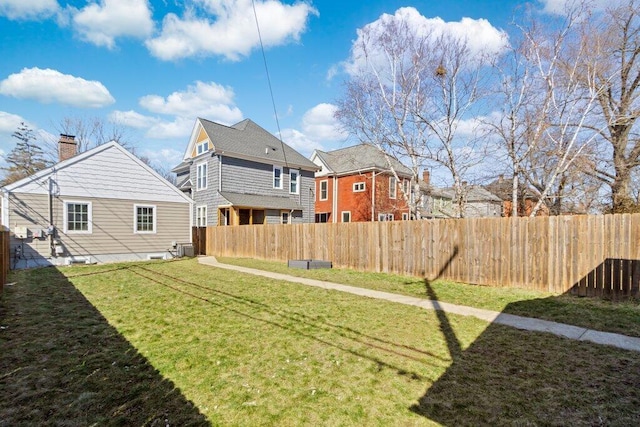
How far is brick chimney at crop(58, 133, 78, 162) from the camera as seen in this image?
47.9 feet

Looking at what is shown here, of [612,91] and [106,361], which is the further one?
[612,91]

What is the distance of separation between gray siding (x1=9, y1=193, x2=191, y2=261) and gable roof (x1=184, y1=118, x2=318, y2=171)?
4.97 m

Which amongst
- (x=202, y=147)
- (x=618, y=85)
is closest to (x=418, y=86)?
(x=618, y=85)

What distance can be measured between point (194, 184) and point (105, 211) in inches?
305

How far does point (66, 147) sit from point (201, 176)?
7.36m

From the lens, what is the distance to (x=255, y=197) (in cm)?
2053

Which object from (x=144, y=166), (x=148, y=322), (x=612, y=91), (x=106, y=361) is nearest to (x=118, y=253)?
(x=144, y=166)

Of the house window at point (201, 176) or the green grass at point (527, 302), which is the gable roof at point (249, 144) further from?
the green grass at point (527, 302)

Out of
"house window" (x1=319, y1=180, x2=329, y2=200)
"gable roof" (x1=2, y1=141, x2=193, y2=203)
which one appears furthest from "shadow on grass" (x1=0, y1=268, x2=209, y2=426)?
"house window" (x1=319, y1=180, x2=329, y2=200)

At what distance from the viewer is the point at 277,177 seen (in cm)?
2225

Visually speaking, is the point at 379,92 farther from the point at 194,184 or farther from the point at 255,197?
the point at 194,184

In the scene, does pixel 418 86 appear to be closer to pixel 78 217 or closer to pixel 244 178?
pixel 244 178

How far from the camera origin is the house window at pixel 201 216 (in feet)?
67.6

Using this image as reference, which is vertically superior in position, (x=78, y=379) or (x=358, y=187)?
(x=358, y=187)
